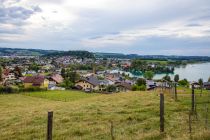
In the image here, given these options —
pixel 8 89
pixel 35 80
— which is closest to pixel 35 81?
pixel 35 80

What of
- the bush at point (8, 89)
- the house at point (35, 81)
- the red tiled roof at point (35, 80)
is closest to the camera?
the bush at point (8, 89)

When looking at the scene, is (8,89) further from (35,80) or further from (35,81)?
(35,80)

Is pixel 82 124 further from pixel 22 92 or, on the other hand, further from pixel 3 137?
pixel 22 92

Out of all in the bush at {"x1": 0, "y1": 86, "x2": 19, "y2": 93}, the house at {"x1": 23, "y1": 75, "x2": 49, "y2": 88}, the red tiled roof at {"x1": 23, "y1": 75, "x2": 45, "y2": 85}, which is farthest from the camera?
the red tiled roof at {"x1": 23, "y1": 75, "x2": 45, "y2": 85}

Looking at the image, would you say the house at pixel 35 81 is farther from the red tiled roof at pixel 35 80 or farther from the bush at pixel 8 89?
the bush at pixel 8 89

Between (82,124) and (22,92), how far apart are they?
55870 mm

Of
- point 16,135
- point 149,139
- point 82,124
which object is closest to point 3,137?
point 16,135

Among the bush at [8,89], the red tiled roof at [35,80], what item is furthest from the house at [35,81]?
the bush at [8,89]

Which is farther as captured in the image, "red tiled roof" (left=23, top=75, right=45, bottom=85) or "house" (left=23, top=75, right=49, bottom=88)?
"red tiled roof" (left=23, top=75, right=45, bottom=85)

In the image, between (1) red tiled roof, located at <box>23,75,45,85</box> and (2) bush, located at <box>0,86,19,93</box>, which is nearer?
(2) bush, located at <box>0,86,19,93</box>

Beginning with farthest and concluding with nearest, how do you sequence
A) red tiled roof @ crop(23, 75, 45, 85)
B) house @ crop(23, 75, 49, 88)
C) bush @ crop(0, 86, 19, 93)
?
red tiled roof @ crop(23, 75, 45, 85), house @ crop(23, 75, 49, 88), bush @ crop(0, 86, 19, 93)

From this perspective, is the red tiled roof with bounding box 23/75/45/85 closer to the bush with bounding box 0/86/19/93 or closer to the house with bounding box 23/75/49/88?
the house with bounding box 23/75/49/88

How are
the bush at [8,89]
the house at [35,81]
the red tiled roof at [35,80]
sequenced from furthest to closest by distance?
1. the red tiled roof at [35,80]
2. the house at [35,81]
3. the bush at [8,89]

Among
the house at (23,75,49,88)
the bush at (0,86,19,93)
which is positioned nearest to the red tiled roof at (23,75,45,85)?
the house at (23,75,49,88)
